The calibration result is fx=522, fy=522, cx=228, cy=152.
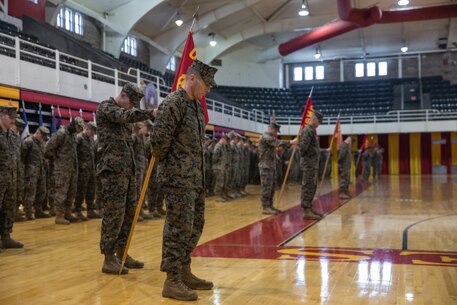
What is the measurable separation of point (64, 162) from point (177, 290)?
479 cm

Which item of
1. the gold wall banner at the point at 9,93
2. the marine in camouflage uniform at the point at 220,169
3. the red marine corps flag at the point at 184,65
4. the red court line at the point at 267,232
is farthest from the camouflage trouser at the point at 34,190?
the marine in camouflage uniform at the point at 220,169

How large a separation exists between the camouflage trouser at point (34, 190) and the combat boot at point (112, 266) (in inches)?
166

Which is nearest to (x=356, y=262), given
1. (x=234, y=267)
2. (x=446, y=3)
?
(x=234, y=267)

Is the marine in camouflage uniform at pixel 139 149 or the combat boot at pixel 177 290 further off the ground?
the marine in camouflage uniform at pixel 139 149

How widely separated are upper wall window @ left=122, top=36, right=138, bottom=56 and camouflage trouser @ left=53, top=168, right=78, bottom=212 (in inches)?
619

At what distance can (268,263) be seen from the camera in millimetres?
4590

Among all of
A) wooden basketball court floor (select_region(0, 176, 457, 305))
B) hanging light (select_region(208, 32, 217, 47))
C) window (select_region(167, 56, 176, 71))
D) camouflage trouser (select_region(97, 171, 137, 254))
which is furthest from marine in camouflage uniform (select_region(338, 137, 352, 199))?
window (select_region(167, 56, 176, 71))

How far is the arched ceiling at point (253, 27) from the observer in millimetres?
20078

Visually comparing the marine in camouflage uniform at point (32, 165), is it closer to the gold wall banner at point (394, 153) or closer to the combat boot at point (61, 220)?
the combat boot at point (61, 220)

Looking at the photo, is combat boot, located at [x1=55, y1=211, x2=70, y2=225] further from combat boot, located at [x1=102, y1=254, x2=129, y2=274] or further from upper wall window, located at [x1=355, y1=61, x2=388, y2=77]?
upper wall window, located at [x1=355, y1=61, x2=388, y2=77]

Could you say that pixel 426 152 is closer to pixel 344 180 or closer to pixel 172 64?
pixel 172 64

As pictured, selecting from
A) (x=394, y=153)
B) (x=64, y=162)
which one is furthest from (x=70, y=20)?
(x=394, y=153)

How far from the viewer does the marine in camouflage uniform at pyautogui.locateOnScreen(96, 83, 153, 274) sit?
4.21m

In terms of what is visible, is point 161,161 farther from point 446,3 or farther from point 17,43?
point 446,3
